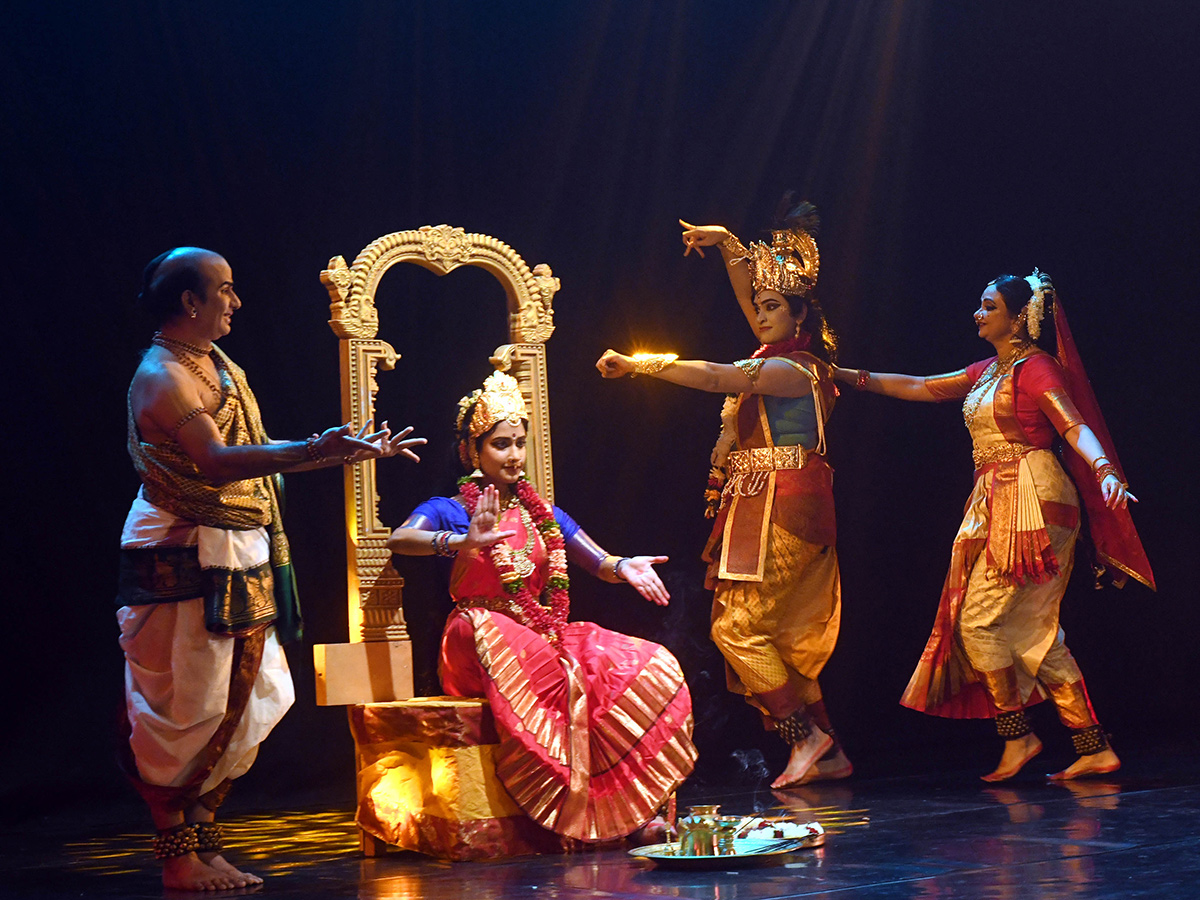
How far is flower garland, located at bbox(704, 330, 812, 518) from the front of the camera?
4.98 m

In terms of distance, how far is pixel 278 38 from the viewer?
4.88 meters

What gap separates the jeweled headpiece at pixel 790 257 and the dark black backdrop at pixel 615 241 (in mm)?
743

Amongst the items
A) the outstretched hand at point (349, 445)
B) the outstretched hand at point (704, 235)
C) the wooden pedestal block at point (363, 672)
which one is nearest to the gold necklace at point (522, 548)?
the wooden pedestal block at point (363, 672)

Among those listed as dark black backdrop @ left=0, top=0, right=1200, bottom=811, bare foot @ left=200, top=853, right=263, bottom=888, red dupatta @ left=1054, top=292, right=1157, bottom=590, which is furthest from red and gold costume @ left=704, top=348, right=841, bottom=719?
bare foot @ left=200, top=853, right=263, bottom=888

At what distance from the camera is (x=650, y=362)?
468 cm

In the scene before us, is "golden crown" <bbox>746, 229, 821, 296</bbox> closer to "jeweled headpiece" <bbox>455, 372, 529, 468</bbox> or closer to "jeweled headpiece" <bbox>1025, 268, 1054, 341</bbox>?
"jeweled headpiece" <bbox>1025, 268, 1054, 341</bbox>

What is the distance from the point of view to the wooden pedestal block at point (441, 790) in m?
3.47

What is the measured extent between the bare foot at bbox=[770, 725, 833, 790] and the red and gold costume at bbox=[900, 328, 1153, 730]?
0.31m

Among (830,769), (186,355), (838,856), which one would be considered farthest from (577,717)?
(830,769)

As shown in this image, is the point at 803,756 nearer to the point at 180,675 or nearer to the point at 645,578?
the point at 645,578

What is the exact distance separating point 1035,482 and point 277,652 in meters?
2.56

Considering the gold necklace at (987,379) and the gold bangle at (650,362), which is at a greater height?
the gold bangle at (650,362)

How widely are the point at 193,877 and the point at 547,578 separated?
1.19m

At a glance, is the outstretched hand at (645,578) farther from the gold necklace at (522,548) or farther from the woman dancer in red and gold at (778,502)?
the woman dancer in red and gold at (778,502)
